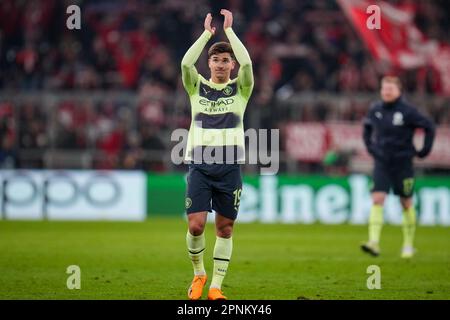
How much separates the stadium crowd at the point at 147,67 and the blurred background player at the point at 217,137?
1242cm

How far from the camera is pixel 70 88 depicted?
2438 cm

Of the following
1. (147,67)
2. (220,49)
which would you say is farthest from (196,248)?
(147,67)

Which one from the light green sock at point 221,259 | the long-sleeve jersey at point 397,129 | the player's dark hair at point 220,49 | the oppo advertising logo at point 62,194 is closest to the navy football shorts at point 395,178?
the long-sleeve jersey at point 397,129

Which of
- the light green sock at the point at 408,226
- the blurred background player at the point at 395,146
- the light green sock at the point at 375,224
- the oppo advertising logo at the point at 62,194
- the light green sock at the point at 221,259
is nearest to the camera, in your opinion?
the light green sock at the point at 221,259

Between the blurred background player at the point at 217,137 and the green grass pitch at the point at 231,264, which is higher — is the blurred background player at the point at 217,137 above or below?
above

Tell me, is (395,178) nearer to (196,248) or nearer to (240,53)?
(196,248)

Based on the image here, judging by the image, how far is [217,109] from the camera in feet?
31.2

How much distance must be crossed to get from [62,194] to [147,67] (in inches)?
190

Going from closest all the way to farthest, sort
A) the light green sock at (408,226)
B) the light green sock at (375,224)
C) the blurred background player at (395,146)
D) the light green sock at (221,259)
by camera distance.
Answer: the light green sock at (221,259) < the light green sock at (375,224) < the blurred background player at (395,146) < the light green sock at (408,226)

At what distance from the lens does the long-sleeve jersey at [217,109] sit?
9.45m

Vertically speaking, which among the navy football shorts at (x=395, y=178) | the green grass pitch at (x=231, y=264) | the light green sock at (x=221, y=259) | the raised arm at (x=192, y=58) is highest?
the raised arm at (x=192, y=58)

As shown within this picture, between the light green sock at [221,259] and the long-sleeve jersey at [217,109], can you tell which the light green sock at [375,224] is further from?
the long-sleeve jersey at [217,109]

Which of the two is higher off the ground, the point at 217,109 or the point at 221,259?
the point at 217,109

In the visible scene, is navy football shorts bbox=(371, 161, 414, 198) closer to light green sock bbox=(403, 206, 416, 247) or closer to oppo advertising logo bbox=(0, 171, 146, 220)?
light green sock bbox=(403, 206, 416, 247)
